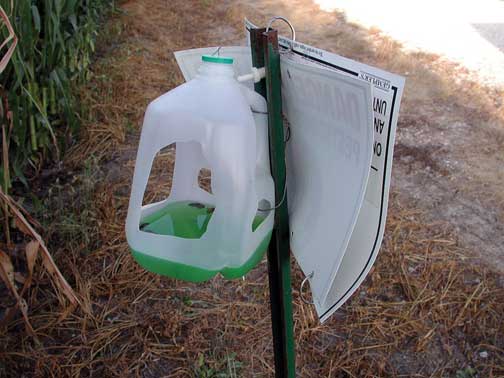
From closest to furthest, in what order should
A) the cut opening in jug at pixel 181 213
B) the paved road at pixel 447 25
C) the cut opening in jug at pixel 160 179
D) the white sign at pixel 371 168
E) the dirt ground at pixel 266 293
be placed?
the white sign at pixel 371 168 < the cut opening in jug at pixel 181 213 < the dirt ground at pixel 266 293 < the cut opening in jug at pixel 160 179 < the paved road at pixel 447 25

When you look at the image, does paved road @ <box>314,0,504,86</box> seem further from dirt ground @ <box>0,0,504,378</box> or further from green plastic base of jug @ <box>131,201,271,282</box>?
green plastic base of jug @ <box>131,201,271,282</box>

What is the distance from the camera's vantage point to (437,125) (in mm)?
2484

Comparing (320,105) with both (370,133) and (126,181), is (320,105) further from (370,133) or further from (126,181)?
(126,181)

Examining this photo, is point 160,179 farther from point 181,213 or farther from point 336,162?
point 336,162

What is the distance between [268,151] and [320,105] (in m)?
0.18

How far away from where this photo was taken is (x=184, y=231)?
842mm

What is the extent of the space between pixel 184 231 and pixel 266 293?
88 centimetres

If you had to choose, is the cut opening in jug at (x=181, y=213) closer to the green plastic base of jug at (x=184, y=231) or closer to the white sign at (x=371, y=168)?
the green plastic base of jug at (x=184, y=231)

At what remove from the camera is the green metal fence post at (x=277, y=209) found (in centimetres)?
73

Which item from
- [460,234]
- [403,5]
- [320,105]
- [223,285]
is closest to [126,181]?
[223,285]

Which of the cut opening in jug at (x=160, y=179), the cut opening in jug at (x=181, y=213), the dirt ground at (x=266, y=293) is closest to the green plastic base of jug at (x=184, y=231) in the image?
the cut opening in jug at (x=181, y=213)

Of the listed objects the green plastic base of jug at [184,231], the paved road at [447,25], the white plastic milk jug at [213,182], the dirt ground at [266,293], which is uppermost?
the white plastic milk jug at [213,182]

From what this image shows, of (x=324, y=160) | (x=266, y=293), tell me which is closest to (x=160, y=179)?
(x=266, y=293)

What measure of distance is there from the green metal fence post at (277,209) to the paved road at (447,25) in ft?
7.88
